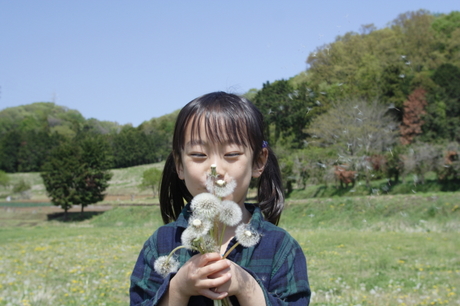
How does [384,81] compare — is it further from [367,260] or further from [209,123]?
[209,123]

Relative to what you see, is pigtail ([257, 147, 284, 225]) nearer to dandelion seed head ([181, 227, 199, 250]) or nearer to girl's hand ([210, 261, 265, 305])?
girl's hand ([210, 261, 265, 305])

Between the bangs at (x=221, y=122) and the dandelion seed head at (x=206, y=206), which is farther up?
the bangs at (x=221, y=122)

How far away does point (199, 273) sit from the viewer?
1.48 m

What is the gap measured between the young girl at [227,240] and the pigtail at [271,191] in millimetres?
227

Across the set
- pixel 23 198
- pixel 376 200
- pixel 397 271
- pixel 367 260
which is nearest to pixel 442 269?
pixel 397 271

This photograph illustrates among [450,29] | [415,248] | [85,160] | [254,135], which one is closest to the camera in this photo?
[254,135]

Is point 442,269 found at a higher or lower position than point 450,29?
lower

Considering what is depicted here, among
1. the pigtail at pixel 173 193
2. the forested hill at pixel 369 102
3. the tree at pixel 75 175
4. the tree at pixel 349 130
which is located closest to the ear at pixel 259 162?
the pigtail at pixel 173 193

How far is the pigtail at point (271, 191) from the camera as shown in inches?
91.4

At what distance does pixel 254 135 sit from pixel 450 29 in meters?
53.4

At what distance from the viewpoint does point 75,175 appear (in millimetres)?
41906

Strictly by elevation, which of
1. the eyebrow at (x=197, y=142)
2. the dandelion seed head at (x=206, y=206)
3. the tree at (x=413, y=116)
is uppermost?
the eyebrow at (x=197, y=142)

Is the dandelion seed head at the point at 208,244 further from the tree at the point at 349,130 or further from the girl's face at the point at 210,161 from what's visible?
the tree at the point at 349,130

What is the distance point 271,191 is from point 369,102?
1741cm
